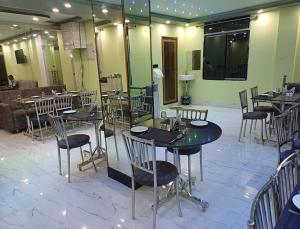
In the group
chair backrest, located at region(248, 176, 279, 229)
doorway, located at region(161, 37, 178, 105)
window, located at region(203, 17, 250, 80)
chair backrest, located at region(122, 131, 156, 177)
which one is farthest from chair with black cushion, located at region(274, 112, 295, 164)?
doorway, located at region(161, 37, 178, 105)

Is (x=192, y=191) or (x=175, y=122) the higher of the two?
(x=175, y=122)

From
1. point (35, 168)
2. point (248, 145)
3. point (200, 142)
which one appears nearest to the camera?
point (200, 142)

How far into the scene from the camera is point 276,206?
1211 millimetres

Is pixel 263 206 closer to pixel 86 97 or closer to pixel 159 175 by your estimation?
pixel 159 175

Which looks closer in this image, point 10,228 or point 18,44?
point 10,228

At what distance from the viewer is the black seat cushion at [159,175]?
1.93 metres

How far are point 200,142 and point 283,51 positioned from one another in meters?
4.95

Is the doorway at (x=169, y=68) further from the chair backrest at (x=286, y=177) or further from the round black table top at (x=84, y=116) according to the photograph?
the chair backrest at (x=286, y=177)

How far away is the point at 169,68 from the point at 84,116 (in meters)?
4.46

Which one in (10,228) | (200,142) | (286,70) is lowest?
(10,228)

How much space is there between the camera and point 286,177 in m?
1.34

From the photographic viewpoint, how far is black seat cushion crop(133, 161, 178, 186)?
76.2 inches

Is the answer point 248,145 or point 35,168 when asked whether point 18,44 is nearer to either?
point 35,168

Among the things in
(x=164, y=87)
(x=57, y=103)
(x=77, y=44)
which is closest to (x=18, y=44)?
(x=77, y=44)
